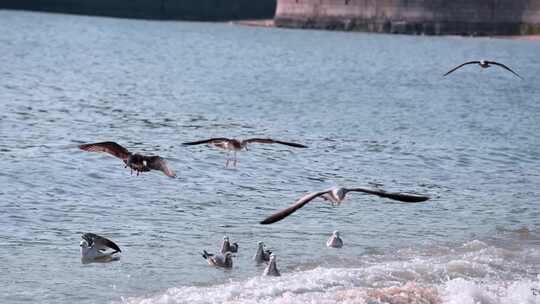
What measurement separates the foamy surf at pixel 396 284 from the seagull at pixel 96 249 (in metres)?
1.92

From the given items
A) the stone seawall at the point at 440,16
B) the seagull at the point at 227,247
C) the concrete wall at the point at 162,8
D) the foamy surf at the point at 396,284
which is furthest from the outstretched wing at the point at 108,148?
the concrete wall at the point at 162,8

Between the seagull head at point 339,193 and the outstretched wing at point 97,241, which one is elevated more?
the seagull head at point 339,193

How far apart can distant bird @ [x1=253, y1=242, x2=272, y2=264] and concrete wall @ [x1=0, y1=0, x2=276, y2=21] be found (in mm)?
133624

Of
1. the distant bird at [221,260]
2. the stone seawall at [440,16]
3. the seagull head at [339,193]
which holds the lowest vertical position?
the stone seawall at [440,16]

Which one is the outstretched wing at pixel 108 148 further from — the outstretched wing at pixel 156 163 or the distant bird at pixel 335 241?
the distant bird at pixel 335 241

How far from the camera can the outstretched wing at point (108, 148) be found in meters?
15.9

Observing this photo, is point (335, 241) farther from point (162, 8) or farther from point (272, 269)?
point (162, 8)

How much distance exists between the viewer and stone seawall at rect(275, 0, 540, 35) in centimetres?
12231

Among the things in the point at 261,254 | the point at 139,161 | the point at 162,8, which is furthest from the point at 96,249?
the point at 162,8

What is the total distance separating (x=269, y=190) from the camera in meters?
25.3

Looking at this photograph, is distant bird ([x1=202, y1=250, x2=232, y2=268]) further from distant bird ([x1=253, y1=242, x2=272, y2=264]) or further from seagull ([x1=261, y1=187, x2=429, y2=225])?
seagull ([x1=261, y1=187, x2=429, y2=225])

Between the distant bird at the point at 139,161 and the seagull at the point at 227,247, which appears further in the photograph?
the seagull at the point at 227,247

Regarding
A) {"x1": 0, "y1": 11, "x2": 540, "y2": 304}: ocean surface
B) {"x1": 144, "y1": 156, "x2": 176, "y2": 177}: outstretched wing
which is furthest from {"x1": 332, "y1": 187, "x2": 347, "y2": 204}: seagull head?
{"x1": 144, "y1": 156, "x2": 176, "y2": 177}: outstretched wing

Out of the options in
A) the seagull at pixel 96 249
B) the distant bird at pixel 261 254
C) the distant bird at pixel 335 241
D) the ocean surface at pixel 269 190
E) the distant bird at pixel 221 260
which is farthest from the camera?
the distant bird at pixel 335 241
